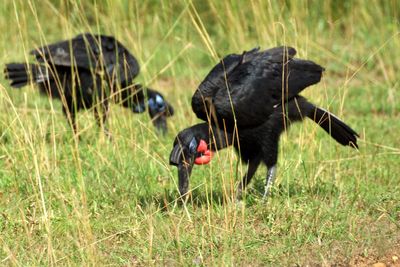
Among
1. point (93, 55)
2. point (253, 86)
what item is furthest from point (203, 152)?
point (93, 55)

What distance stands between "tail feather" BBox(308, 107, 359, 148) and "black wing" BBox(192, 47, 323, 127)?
21 centimetres

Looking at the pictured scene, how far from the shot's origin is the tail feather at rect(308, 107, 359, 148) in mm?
5387

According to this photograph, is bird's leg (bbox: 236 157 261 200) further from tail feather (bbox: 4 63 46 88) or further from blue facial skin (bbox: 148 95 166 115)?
tail feather (bbox: 4 63 46 88)

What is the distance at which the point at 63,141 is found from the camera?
6.18m

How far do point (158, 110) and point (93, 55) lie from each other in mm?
722

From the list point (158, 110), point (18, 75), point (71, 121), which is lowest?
point (158, 110)

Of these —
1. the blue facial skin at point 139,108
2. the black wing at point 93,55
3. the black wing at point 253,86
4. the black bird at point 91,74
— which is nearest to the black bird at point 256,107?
the black wing at point 253,86

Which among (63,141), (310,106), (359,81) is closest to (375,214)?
(310,106)

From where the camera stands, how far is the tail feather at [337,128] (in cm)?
539

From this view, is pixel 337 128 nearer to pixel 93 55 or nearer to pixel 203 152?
pixel 203 152

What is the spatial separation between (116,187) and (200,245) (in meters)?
1.12

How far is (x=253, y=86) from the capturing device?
5309 mm

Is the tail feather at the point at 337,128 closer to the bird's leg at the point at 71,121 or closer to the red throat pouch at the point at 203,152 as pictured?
the red throat pouch at the point at 203,152

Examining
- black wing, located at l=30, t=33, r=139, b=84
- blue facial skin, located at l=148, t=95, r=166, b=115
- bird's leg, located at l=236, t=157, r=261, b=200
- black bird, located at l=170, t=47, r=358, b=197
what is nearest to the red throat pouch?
black bird, located at l=170, t=47, r=358, b=197
